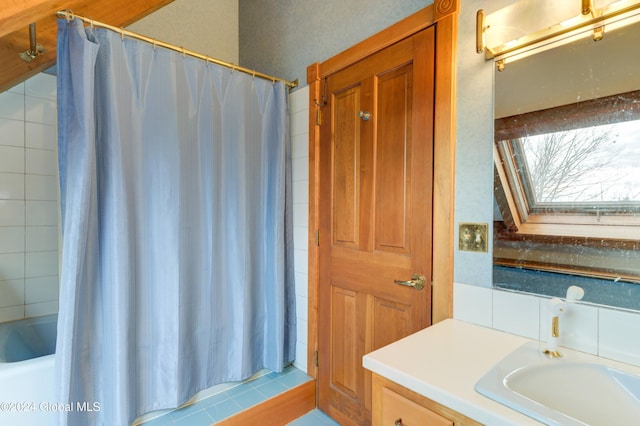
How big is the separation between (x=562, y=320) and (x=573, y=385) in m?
0.20

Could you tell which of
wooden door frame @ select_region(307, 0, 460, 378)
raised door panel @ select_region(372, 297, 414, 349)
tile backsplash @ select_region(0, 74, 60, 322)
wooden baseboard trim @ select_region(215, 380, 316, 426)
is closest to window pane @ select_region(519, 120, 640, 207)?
wooden door frame @ select_region(307, 0, 460, 378)

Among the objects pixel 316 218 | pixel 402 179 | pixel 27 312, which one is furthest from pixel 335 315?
pixel 27 312

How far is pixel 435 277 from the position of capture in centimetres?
127

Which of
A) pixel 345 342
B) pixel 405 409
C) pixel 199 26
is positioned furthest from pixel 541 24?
pixel 199 26

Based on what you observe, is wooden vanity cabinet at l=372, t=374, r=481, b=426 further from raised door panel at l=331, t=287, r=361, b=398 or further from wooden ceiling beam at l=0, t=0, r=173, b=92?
wooden ceiling beam at l=0, t=0, r=173, b=92

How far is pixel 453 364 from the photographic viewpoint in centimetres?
85

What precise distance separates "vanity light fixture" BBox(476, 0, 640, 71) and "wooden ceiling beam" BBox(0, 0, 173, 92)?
1642 millimetres

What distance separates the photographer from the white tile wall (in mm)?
1943

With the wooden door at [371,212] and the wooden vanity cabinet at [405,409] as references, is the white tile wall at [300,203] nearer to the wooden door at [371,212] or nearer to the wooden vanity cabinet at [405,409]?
the wooden door at [371,212]

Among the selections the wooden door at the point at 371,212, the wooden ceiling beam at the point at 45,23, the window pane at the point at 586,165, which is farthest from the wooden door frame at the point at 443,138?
the wooden ceiling beam at the point at 45,23

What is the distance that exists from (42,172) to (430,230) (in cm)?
245

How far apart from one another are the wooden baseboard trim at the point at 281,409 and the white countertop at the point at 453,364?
1052mm

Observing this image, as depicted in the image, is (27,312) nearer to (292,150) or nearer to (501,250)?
(292,150)

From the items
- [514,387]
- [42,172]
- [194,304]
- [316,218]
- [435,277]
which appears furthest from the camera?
[42,172]
